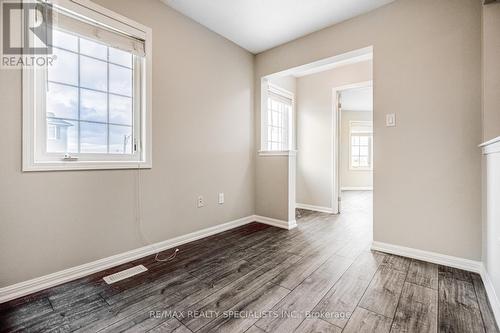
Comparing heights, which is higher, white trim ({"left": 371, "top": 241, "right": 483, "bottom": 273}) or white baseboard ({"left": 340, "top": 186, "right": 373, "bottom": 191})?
white baseboard ({"left": 340, "top": 186, "right": 373, "bottom": 191})

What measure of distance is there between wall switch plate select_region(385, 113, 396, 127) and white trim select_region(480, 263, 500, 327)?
1.33 m

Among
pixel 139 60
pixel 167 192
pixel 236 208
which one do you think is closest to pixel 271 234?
pixel 236 208

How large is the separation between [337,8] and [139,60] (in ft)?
6.67

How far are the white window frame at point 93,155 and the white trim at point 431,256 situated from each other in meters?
2.43

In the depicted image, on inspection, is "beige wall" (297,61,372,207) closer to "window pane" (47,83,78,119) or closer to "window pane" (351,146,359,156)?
"window pane" (47,83,78,119)

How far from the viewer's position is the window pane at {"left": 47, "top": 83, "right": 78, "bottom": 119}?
1653 mm

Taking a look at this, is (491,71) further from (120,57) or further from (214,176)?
(120,57)

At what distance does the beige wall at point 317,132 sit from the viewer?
12.7 ft

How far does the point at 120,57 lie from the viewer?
2.05m

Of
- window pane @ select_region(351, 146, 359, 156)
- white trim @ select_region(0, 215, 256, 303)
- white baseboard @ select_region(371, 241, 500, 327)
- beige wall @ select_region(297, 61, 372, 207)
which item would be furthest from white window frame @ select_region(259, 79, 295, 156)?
window pane @ select_region(351, 146, 359, 156)

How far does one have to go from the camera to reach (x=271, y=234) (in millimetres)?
2732

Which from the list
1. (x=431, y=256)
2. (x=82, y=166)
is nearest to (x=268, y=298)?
(x=431, y=256)

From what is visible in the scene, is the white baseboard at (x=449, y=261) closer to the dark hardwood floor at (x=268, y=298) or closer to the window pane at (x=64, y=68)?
the dark hardwood floor at (x=268, y=298)

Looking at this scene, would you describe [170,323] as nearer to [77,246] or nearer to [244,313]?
[244,313]
